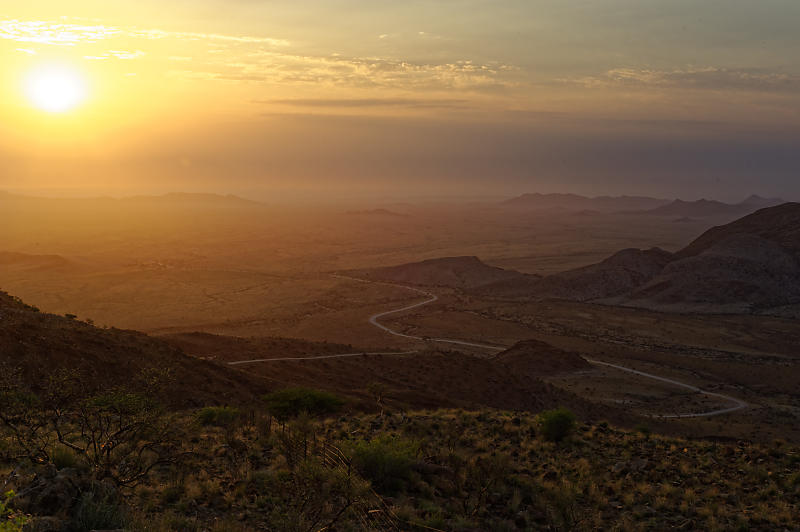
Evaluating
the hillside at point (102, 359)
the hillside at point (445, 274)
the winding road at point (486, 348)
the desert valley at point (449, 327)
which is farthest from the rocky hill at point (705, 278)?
the hillside at point (102, 359)

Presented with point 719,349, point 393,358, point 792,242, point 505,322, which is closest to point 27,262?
point 505,322

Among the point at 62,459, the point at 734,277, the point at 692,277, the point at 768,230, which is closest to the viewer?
the point at 62,459

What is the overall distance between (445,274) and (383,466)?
93.6 meters

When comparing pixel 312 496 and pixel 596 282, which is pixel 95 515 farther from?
pixel 596 282

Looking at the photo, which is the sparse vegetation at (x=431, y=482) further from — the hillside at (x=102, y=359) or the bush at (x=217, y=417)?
the hillside at (x=102, y=359)

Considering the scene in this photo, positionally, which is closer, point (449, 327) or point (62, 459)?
point (62, 459)

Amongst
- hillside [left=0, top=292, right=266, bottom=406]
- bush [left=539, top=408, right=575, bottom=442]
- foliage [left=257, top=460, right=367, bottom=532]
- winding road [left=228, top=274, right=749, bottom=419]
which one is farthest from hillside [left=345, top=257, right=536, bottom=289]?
foliage [left=257, top=460, right=367, bottom=532]

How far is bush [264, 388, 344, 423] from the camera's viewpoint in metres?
19.8

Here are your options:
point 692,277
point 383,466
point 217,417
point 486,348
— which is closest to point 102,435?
point 217,417

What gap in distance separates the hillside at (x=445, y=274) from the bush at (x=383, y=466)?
85465 mm

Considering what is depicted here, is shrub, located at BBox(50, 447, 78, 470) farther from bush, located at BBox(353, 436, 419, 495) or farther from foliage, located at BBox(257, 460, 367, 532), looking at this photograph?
bush, located at BBox(353, 436, 419, 495)

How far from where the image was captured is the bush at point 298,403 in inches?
778

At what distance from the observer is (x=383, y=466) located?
1248 centimetres

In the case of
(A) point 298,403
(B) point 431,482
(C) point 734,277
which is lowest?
(C) point 734,277
